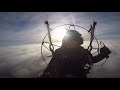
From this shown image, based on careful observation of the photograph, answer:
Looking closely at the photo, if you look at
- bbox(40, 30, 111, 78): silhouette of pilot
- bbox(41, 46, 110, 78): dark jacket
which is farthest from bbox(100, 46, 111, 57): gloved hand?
bbox(41, 46, 110, 78): dark jacket

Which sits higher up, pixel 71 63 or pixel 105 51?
pixel 105 51

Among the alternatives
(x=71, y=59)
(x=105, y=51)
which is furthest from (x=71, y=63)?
(x=105, y=51)

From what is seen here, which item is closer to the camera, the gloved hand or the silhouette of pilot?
the silhouette of pilot

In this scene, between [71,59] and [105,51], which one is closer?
[71,59]

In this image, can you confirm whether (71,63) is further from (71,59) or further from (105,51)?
(105,51)

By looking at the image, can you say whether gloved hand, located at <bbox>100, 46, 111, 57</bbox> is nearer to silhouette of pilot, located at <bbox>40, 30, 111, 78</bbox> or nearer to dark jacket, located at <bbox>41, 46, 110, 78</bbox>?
silhouette of pilot, located at <bbox>40, 30, 111, 78</bbox>

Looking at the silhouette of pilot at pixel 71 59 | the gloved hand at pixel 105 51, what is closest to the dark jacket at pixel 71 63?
the silhouette of pilot at pixel 71 59
